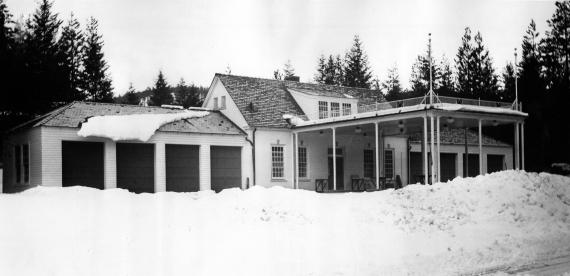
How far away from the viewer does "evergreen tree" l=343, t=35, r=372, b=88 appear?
7600cm

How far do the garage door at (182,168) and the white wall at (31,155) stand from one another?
573cm

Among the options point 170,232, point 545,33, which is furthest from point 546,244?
point 545,33

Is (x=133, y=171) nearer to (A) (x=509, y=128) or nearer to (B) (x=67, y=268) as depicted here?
(B) (x=67, y=268)

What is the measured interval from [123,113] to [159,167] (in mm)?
3716

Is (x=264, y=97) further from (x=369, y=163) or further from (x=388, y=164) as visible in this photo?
(x=388, y=164)

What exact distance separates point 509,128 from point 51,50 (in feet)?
119

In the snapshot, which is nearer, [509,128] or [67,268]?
[67,268]

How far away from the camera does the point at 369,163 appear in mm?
35844

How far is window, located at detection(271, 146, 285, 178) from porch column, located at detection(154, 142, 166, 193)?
630 centimetres

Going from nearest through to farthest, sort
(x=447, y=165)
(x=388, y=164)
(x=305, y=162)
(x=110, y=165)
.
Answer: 1. (x=110, y=165)
2. (x=305, y=162)
3. (x=388, y=164)
4. (x=447, y=165)

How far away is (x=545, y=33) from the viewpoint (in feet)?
173

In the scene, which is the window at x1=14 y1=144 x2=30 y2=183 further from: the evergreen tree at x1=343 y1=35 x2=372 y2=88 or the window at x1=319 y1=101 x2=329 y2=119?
the evergreen tree at x1=343 y1=35 x2=372 y2=88

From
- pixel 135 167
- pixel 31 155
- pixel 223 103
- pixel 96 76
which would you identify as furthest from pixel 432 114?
pixel 96 76

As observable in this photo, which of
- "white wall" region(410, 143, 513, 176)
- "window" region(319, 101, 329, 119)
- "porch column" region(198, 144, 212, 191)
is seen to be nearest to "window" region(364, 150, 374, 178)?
"window" region(319, 101, 329, 119)
